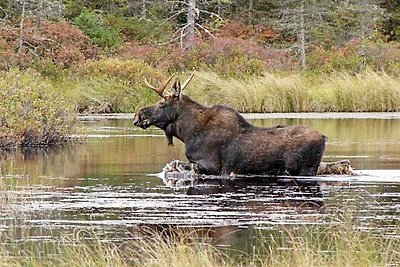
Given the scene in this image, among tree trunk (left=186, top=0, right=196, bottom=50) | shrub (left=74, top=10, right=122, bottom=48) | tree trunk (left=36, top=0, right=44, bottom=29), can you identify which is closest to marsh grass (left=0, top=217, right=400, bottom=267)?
tree trunk (left=36, top=0, right=44, bottom=29)

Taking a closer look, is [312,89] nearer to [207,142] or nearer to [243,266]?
[207,142]

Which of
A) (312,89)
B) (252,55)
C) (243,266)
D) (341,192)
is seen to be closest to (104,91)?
(312,89)

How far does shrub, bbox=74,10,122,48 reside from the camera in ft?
181

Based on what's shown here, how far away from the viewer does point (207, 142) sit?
19203mm

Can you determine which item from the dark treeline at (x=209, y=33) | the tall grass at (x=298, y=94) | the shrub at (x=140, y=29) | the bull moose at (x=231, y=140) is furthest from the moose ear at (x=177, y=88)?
the shrub at (x=140, y=29)

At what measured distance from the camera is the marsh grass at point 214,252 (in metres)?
10.0

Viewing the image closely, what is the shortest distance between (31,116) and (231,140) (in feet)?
26.1

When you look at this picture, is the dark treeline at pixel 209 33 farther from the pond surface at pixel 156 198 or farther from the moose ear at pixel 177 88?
the moose ear at pixel 177 88

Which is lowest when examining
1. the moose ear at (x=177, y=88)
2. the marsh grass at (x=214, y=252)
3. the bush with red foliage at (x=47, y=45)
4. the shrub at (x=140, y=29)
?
the marsh grass at (x=214, y=252)

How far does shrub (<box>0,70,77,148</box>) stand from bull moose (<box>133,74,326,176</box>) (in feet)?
20.3

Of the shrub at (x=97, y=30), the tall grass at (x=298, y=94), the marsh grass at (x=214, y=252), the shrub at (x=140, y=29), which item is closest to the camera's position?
the marsh grass at (x=214, y=252)

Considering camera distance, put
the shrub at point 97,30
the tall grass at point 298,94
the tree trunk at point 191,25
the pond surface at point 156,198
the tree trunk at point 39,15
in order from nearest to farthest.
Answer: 1. the pond surface at point 156,198
2. the tall grass at point 298,94
3. the tree trunk at point 39,15
4. the tree trunk at point 191,25
5. the shrub at point 97,30

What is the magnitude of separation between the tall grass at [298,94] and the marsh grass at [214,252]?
25865 mm

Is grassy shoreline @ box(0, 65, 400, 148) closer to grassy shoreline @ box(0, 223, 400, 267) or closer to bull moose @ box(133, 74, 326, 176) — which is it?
bull moose @ box(133, 74, 326, 176)
